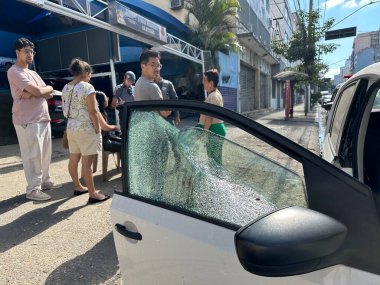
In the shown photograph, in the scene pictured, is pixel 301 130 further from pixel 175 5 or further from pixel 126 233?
pixel 126 233

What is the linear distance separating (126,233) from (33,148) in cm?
292

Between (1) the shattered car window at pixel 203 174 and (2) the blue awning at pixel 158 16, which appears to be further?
(2) the blue awning at pixel 158 16

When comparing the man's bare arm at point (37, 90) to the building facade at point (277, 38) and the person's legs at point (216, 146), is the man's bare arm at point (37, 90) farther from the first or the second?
the building facade at point (277, 38)

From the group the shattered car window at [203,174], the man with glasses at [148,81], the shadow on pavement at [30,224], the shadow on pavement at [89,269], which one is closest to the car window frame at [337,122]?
the shattered car window at [203,174]

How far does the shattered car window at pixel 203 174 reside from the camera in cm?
137

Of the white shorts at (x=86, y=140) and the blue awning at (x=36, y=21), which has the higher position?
the blue awning at (x=36, y=21)

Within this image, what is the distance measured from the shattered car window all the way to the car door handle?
171mm

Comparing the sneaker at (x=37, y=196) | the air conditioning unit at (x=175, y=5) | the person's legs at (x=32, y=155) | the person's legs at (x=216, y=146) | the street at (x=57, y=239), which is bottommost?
the street at (x=57, y=239)

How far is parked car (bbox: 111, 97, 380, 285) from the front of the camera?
0.93 meters

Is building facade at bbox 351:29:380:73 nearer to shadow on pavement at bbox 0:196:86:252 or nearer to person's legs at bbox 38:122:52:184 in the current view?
person's legs at bbox 38:122:52:184

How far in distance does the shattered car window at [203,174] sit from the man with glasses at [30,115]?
270cm

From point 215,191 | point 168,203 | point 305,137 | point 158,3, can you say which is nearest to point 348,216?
point 215,191

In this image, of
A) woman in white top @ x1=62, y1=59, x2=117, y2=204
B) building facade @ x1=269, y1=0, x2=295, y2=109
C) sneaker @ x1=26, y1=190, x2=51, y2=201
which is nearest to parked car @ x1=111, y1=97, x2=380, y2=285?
woman in white top @ x1=62, y1=59, x2=117, y2=204

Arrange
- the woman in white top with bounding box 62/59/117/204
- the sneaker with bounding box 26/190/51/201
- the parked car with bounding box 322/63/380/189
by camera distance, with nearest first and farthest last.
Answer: the parked car with bounding box 322/63/380/189 < the woman in white top with bounding box 62/59/117/204 < the sneaker with bounding box 26/190/51/201
